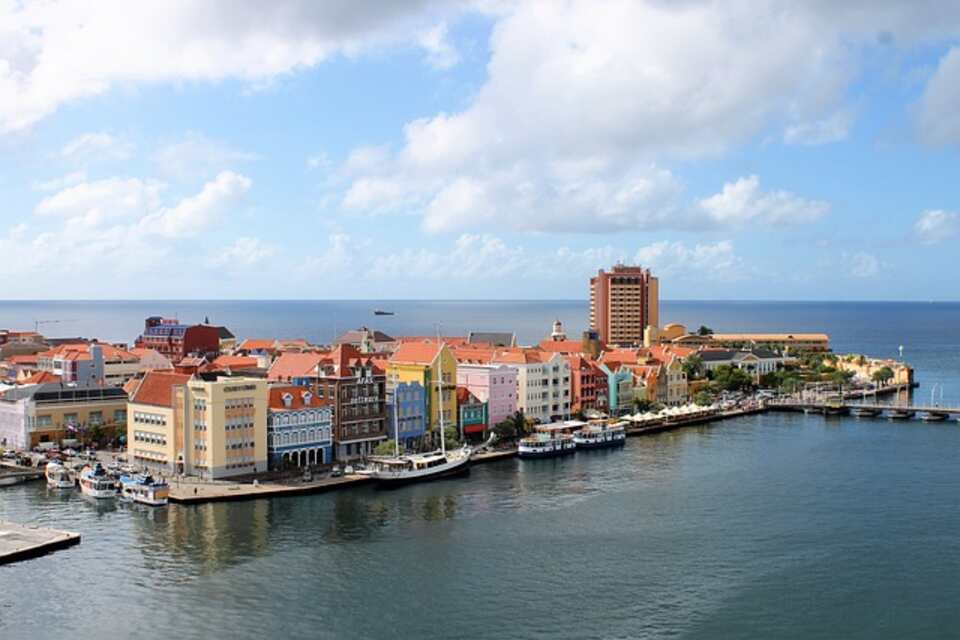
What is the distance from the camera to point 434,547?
38062 millimetres

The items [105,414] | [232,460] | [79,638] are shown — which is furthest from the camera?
[105,414]

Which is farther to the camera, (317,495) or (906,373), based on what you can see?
(906,373)

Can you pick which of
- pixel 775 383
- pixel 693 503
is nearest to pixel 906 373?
pixel 775 383

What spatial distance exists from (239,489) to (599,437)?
26542mm

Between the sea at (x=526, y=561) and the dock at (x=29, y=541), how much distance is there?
22.1 inches

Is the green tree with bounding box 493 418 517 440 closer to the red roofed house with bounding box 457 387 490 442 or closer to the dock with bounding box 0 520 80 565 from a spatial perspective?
the red roofed house with bounding box 457 387 490 442

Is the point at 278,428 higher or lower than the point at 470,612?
higher

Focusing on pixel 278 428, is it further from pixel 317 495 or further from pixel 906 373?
pixel 906 373

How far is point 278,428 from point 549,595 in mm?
23523

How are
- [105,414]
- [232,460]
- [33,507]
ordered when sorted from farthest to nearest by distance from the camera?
1. [105,414]
2. [232,460]
3. [33,507]

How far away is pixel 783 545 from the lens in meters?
38.2

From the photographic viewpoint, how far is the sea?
3002cm

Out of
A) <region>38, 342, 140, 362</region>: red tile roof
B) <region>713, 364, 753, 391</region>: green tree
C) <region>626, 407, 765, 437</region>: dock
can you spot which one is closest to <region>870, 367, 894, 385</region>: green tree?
<region>713, 364, 753, 391</region>: green tree

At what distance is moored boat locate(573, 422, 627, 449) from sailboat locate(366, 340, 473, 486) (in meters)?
10.2
